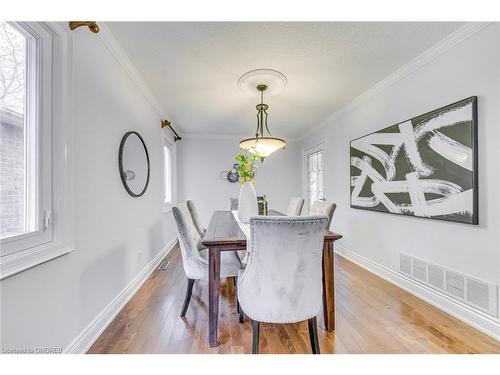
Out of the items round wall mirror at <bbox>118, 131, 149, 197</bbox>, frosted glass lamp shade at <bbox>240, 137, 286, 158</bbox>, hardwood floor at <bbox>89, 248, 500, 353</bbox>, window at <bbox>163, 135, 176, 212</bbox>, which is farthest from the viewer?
window at <bbox>163, 135, 176, 212</bbox>

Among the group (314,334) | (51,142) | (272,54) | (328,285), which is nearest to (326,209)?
(328,285)

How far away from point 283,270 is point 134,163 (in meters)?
2.03

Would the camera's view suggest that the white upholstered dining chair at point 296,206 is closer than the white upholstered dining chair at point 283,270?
Answer: No

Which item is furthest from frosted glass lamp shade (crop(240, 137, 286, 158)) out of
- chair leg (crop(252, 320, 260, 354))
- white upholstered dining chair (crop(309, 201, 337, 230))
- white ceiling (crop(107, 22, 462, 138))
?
chair leg (crop(252, 320, 260, 354))

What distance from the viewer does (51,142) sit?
4.43 feet

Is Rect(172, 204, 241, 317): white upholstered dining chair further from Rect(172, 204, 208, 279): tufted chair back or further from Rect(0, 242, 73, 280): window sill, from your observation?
Rect(0, 242, 73, 280): window sill

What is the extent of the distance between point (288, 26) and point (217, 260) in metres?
1.85

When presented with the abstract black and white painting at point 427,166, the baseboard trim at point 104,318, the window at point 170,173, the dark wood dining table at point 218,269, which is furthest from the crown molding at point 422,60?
the baseboard trim at point 104,318

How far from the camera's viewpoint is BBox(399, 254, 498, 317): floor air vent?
174 centimetres

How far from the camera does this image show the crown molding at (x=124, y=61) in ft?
6.07

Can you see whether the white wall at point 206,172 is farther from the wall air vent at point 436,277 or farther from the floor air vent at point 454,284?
the wall air vent at point 436,277

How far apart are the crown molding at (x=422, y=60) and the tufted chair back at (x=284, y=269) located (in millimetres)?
2011

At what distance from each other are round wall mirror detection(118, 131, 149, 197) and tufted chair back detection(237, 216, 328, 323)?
5.35 ft
